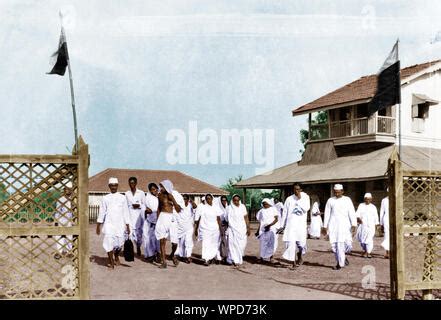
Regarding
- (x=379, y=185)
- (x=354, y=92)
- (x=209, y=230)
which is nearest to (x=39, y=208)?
(x=209, y=230)

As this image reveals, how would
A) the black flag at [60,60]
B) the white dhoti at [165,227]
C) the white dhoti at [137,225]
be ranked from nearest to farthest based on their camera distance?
the white dhoti at [165,227] → the white dhoti at [137,225] → the black flag at [60,60]

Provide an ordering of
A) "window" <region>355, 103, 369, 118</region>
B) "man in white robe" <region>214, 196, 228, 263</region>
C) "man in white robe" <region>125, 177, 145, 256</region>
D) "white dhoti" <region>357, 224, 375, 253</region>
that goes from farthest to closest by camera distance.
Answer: "window" <region>355, 103, 369, 118</region>
"white dhoti" <region>357, 224, 375, 253</region>
"man in white robe" <region>214, 196, 228, 263</region>
"man in white robe" <region>125, 177, 145, 256</region>

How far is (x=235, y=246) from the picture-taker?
41.0 ft

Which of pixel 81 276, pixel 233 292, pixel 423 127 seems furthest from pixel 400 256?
pixel 423 127

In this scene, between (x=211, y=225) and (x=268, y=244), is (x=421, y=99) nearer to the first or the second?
(x=268, y=244)

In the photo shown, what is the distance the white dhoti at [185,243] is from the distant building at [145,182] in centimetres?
2745

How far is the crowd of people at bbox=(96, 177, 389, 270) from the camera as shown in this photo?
11750mm

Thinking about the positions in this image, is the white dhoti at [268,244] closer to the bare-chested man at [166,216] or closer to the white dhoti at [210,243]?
the white dhoti at [210,243]

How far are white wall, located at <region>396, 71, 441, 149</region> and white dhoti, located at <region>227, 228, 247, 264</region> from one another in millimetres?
14970

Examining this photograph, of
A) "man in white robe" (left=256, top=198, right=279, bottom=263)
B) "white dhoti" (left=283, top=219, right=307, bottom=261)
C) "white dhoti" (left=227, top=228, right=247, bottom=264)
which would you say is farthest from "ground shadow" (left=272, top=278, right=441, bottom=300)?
"man in white robe" (left=256, top=198, right=279, bottom=263)

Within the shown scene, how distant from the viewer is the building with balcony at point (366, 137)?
2461 cm

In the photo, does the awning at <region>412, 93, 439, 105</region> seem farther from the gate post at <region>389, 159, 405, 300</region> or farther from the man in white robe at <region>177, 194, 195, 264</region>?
the gate post at <region>389, 159, 405, 300</region>

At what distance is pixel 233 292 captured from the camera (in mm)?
8711

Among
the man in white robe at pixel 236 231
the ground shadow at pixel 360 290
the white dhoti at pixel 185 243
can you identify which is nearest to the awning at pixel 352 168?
the man in white robe at pixel 236 231
